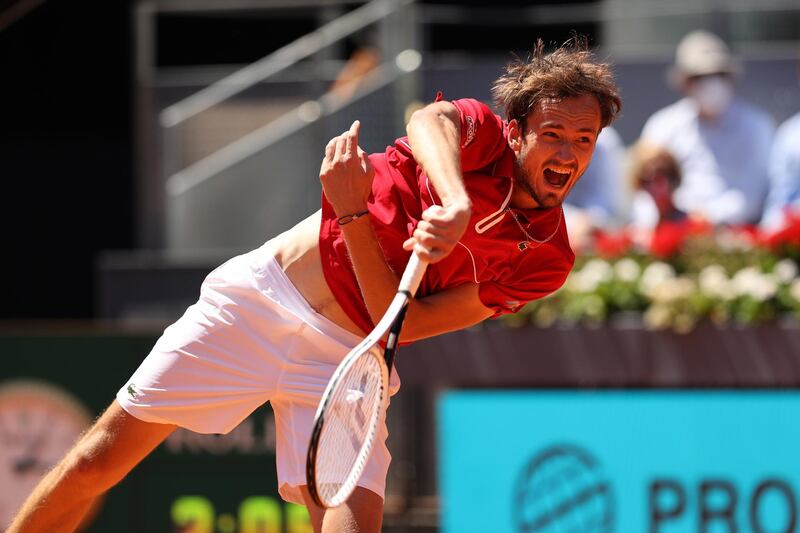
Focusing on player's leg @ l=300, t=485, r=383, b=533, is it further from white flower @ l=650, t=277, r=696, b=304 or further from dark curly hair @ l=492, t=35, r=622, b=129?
white flower @ l=650, t=277, r=696, b=304

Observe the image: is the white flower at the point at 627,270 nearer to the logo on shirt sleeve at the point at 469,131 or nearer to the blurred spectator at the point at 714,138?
the blurred spectator at the point at 714,138

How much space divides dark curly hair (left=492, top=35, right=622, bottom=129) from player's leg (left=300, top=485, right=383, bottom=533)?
4.04ft

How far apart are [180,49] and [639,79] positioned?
380cm

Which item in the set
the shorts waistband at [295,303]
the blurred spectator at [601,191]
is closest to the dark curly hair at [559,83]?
the shorts waistband at [295,303]

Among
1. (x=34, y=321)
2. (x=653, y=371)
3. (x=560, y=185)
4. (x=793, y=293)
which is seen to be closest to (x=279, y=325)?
(x=560, y=185)

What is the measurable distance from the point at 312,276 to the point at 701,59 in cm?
492

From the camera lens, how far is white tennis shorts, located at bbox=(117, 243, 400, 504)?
4344 mm

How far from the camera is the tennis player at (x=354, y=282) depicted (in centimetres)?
402

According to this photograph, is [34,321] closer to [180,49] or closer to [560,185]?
[180,49]

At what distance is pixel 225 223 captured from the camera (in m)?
9.66

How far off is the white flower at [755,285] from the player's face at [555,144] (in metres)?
3.63

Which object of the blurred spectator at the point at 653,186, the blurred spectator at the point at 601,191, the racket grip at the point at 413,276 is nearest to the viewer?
the racket grip at the point at 413,276

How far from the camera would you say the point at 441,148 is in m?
3.78

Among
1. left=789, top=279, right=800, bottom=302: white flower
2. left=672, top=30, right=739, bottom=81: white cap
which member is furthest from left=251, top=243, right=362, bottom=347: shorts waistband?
left=672, top=30, right=739, bottom=81: white cap
